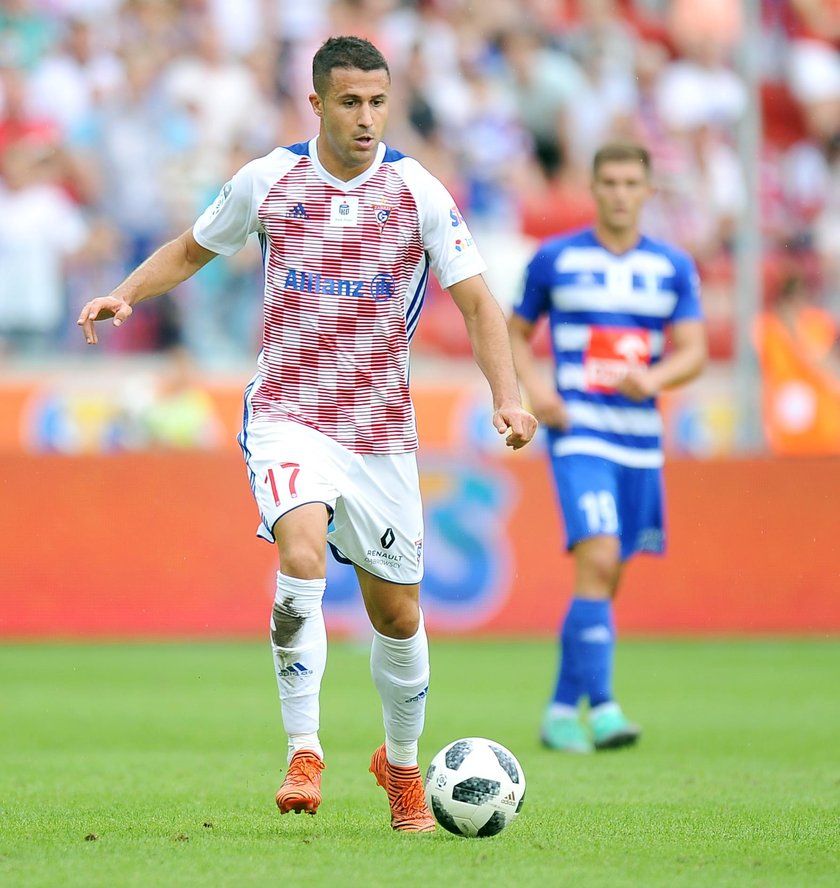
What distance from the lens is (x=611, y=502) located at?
827 centimetres

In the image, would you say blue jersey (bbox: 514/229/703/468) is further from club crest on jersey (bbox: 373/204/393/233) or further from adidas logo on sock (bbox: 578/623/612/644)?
club crest on jersey (bbox: 373/204/393/233)

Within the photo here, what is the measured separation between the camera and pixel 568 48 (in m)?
18.7

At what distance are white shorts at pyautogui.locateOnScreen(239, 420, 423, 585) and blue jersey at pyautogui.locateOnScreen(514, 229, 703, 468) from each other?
266 centimetres

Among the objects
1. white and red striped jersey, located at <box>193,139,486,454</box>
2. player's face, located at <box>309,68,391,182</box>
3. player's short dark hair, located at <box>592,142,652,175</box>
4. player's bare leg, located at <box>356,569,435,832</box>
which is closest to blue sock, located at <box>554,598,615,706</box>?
player's short dark hair, located at <box>592,142,652,175</box>

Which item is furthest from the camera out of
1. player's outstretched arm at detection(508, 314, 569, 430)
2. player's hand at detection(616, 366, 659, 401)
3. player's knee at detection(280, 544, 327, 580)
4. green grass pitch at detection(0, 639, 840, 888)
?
player's outstretched arm at detection(508, 314, 569, 430)

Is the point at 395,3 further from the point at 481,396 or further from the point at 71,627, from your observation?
the point at 71,627

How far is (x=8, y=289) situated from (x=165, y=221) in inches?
65.8

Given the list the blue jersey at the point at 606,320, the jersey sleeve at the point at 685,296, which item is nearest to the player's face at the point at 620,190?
the blue jersey at the point at 606,320

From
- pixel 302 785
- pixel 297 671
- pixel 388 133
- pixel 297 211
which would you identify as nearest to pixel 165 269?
pixel 297 211

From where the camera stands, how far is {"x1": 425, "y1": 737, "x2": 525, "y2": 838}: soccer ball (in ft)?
17.9

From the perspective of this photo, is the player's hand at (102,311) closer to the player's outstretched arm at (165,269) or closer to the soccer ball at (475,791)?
the player's outstretched arm at (165,269)

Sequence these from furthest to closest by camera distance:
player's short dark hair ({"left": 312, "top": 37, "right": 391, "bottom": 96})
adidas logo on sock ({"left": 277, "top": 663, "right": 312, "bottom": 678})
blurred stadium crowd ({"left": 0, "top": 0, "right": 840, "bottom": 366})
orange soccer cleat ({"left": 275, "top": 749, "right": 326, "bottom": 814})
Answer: blurred stadium crowd ({"left": 0, "top": 0, "right": 840, "bottom": 366}), player's short dark hair ({"left": 312, "top": 37, "right": 391, "bottom": 96}), adidas logo on sock ({"left": 277, "top": 663, "right": 312, "bottom": 678}), orange soccer cleat ({"left": 275, "top": 749, "right": 326, "bottom": 814})

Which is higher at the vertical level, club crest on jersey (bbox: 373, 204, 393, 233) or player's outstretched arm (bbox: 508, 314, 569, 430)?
club crest on jersey (bbox: 373, 204, 393, 233)

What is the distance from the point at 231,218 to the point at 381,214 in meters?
0.53
